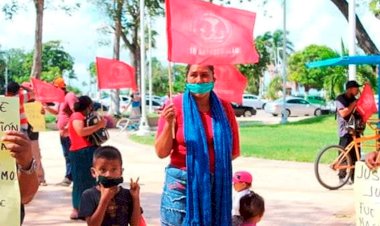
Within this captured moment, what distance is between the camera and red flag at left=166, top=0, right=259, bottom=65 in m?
4.36

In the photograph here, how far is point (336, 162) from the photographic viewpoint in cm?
959

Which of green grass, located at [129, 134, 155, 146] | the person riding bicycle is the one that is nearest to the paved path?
the person riding bicycle

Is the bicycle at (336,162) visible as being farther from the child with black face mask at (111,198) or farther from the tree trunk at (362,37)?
the child with black face mask at (111,198)

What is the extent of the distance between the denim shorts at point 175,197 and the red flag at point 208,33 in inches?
29.8

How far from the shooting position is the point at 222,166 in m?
3.96

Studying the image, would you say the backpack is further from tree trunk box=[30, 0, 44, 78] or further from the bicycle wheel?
tree trunk box=[30, 0, 44, 78]

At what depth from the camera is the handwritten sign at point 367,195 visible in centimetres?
365

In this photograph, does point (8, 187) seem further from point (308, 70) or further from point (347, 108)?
point (308, 70)

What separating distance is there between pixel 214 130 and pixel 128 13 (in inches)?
1240

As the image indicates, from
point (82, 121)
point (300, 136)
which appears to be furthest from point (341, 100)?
point (300, 136)

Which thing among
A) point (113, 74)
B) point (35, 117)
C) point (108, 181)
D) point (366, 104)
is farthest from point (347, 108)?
point (108, 181)

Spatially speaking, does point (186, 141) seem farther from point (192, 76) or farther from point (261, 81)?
point (261, 81)

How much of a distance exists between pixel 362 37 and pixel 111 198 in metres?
11.7

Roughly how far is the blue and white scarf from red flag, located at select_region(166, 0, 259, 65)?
457 millimetres
